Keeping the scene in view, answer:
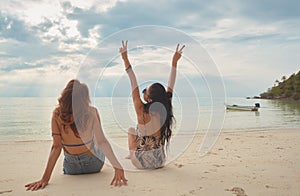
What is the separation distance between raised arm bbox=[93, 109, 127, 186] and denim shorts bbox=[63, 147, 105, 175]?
0.18 m

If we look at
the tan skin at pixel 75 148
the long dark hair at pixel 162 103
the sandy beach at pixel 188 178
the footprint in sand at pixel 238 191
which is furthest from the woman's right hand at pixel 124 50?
the footprint in sand at pixel 238 191

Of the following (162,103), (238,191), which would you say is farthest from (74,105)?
(238,191)

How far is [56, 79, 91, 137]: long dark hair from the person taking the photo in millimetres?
3059

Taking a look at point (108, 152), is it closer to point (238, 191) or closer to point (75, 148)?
point (75, 148)

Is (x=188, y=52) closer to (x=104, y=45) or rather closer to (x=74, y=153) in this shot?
(x=104, y=45)

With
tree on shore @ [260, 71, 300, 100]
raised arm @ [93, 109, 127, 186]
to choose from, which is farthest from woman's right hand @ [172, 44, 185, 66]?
tree on shore @ [260, 71, 300, 100]

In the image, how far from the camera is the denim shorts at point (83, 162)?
3.43 meters

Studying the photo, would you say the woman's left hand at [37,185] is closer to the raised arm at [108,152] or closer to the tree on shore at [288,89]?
the raised arm at [108,152]

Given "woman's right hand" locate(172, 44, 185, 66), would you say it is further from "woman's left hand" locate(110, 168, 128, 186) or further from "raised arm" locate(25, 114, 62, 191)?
"raised arm" locate(25, 114, 62, 191)

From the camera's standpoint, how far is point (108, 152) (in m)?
3.27

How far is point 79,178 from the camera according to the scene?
11.1ft

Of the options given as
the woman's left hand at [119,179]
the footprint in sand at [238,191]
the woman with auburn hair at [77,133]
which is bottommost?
the footprint in sand at [238,191]

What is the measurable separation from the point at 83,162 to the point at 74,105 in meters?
0.87

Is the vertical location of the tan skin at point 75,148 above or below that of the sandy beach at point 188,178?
above
